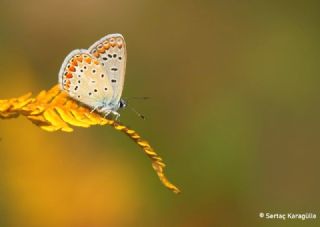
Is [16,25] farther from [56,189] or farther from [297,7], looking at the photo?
[297,7]

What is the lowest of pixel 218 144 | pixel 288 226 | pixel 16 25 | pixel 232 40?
pixel 288 226

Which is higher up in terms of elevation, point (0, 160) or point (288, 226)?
point (0, 160)

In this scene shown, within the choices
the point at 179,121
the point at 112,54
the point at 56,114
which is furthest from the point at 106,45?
the point at 179,121

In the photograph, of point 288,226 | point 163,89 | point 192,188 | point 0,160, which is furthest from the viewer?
point 163,89

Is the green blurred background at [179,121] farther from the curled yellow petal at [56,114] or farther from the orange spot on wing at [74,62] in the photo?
the curled yellow petal at [56,114]

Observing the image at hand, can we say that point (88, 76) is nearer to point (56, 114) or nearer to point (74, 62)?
point (74, 62)

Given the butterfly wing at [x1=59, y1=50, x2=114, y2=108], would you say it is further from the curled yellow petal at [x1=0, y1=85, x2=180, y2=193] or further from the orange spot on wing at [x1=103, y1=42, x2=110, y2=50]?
the curled yellow petal at [x1=0, y1=85, x2=180, y2=193]

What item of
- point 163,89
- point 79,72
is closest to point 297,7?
point 163,89
